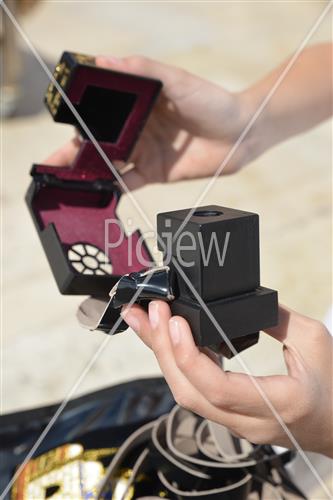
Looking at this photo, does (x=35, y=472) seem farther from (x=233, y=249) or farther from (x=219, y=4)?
(x=219, y=4)

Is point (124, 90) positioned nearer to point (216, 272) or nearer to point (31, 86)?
point (216, 272)

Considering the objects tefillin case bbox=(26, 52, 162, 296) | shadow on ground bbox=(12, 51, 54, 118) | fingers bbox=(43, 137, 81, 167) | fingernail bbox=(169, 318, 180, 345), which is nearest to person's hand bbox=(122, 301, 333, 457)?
fingernail bbox=(169, 318, 180, 345)

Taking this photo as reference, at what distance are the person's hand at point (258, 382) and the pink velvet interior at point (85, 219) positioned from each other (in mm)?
153

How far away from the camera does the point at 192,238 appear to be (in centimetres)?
43

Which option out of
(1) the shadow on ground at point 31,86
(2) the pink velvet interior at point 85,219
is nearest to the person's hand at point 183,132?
(2) the pink velvet interior at point 85,219

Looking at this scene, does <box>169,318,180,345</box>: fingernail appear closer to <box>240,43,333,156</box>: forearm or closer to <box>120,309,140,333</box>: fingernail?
<box>120,309,140,333</box>: fingernail

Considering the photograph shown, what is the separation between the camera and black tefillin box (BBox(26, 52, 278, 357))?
442mm

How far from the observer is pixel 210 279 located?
442 millimetres

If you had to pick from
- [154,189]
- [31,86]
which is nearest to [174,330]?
[154,189]

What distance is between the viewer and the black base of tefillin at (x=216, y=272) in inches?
17.1

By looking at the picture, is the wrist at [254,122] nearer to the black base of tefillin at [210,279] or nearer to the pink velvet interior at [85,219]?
the pink velvet interior at [85,219]

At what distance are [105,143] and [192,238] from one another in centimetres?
31

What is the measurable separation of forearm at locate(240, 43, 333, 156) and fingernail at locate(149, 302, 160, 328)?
459 millimetres

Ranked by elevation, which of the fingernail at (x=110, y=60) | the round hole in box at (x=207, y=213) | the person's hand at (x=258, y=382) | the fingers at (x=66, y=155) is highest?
the fingernail at (x=110, y=60)
